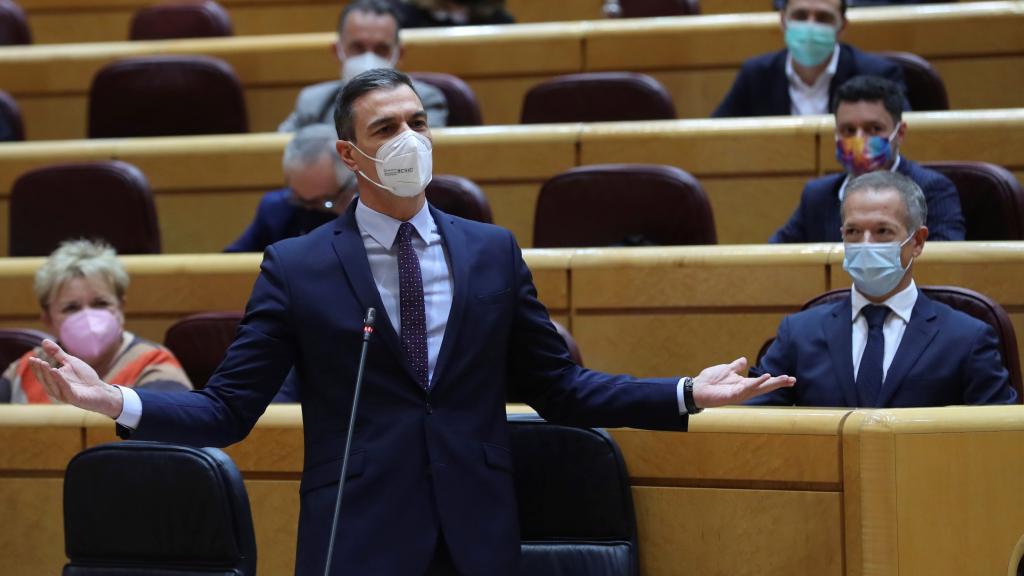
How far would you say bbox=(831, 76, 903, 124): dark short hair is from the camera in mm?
1891

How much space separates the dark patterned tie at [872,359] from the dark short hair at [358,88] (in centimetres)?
59

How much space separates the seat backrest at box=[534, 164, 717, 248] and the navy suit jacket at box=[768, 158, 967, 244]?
0.12 meters

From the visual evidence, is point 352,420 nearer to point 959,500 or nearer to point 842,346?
point 959,500

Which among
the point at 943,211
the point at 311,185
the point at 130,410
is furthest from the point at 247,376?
the point at 943,211

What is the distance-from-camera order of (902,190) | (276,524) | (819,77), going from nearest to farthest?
(276,524), (902,190), (819,77)

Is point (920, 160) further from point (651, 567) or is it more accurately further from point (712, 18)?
point (651, 567)

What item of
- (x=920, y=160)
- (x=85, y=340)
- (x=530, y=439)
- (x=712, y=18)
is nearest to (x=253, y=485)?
(x=530, y=439)

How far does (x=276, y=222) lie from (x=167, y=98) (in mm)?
642

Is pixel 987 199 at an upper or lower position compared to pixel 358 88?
lower

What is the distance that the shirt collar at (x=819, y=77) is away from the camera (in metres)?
2.31

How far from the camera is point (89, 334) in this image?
1752 millimetres

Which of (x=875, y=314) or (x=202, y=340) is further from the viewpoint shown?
(x=202, y=340)

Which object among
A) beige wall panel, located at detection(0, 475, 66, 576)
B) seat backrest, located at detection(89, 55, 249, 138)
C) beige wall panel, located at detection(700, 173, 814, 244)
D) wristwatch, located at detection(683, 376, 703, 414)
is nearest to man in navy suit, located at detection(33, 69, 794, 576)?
wristwatch, located at detection(683, 376, 703, 414)

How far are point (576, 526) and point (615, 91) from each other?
4.40ft
